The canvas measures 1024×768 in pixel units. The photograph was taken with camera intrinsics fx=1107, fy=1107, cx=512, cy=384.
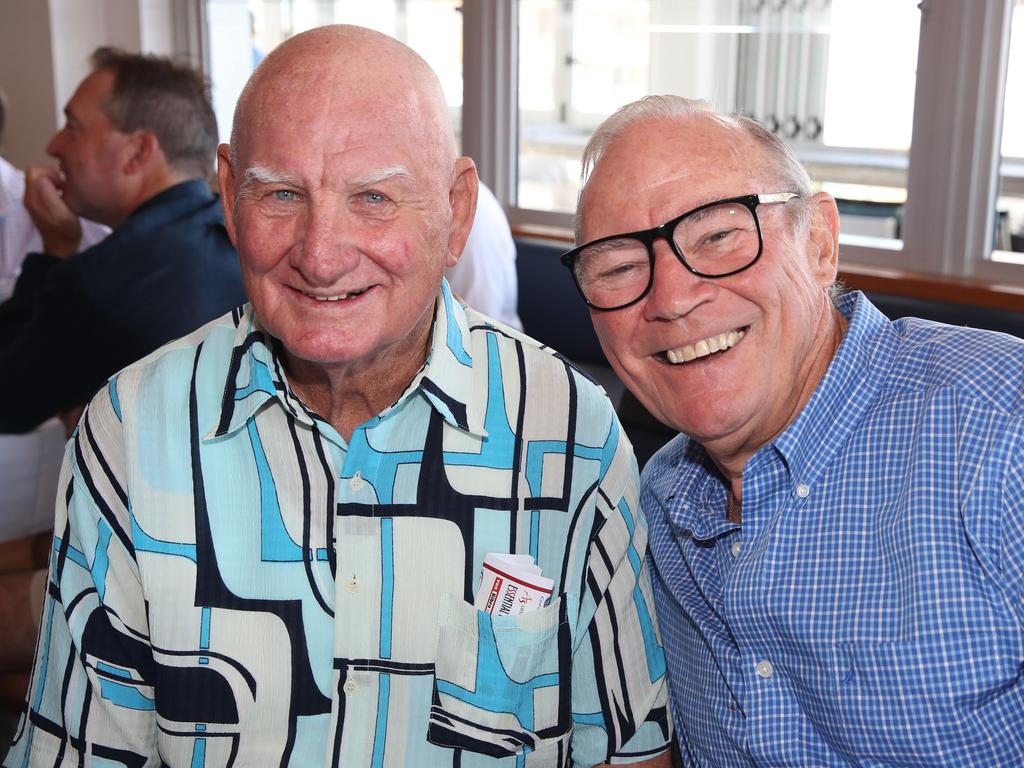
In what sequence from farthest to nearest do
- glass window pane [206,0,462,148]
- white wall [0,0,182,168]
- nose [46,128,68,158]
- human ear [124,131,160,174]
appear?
white wall [0,0,182,168]
glass window pane [206,0,462,148]
nose [46,128,68,158]
human ear [124,131,160,174]

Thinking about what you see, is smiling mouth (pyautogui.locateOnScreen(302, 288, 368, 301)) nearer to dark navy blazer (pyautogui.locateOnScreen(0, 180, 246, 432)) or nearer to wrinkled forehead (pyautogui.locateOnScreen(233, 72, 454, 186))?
wrinkled forehead (pyautogui.locateOnScreen(233, 72, 454, 186))

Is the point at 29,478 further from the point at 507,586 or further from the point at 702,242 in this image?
the point at 702,242

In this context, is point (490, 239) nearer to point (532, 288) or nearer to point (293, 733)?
point (532, 288)

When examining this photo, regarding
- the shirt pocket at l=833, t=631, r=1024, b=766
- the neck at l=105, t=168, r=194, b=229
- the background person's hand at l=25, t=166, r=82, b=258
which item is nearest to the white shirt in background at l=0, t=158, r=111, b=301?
the background person's hand at l=25, t=166, r=82, b=258

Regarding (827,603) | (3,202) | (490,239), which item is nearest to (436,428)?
(827,603)

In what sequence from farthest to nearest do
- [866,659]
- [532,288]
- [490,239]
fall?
[532,288]
[490,239]
[866,659]

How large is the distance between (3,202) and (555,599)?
357cm

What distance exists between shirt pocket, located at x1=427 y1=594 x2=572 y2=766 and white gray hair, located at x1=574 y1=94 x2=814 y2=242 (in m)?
0.52

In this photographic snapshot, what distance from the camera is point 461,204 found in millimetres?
1472

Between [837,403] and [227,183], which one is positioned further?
[227,183]

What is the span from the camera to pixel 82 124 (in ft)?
10.4

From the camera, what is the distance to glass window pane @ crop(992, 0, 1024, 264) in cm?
311

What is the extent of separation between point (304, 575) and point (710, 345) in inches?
22.7

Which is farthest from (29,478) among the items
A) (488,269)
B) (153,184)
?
(488,269)
